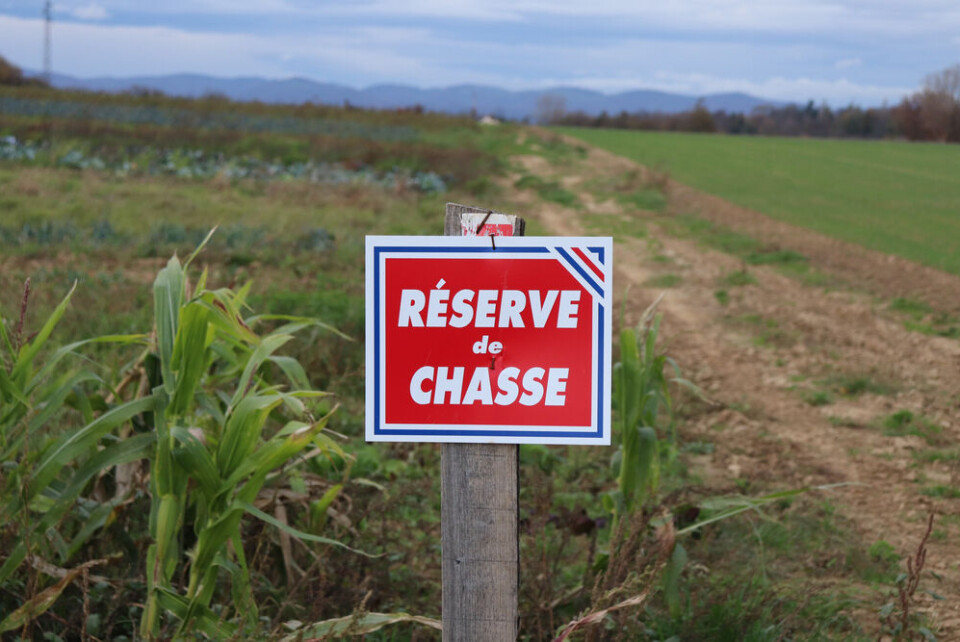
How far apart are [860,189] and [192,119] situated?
19.4 meters

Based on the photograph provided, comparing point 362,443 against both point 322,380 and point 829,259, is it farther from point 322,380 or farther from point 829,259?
point 829,259

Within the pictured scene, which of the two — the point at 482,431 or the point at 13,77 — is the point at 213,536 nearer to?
the point at 482,431

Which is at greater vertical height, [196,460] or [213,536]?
[196,460]

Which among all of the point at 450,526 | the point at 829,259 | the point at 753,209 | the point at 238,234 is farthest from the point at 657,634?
the point at 753,209

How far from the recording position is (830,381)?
22.4 ft

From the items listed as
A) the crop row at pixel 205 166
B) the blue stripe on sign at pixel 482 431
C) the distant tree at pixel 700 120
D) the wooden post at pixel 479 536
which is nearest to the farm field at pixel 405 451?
the wooden post at pixel 479 536

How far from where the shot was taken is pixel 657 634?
9.90 ft

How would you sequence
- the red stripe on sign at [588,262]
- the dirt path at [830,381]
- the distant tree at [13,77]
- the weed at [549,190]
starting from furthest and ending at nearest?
1. the distant tree at [13,77]
2. the weed at [549,190]
3. the dirt path at [830,381]
4. the red stripe on sign at [588,262]

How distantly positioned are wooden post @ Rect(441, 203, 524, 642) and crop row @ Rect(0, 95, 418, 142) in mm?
26078

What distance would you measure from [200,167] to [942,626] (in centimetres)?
1916

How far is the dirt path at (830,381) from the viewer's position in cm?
471

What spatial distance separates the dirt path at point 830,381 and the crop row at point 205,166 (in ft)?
27.8

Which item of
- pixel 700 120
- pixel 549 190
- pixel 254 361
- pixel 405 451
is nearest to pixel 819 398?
pixel 405 451

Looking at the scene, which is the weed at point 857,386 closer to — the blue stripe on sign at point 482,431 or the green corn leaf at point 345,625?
the green corn leaf at point 345,625
